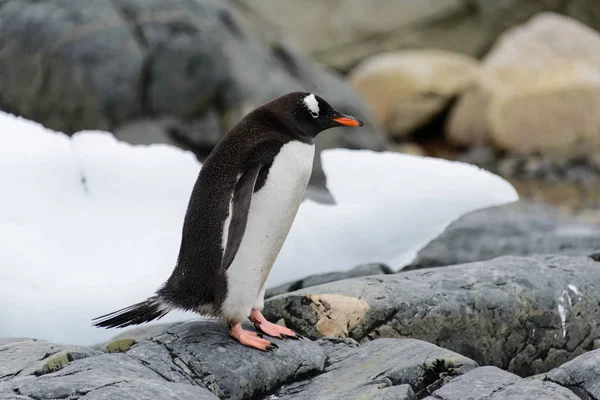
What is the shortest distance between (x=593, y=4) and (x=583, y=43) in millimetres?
2263

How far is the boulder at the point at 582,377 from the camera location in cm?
241

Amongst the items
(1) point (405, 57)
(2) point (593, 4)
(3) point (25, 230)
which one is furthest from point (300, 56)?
(2) point (593, 4)

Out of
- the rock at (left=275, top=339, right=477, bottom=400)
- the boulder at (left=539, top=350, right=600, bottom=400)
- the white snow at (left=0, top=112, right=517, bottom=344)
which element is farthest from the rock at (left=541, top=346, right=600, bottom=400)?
the white snow at (left=0, top=112, right=517, bottom=344)

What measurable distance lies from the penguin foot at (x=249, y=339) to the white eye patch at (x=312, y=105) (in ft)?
2.54

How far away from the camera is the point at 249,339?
2773mm

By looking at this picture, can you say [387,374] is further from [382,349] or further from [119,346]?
[119,346]

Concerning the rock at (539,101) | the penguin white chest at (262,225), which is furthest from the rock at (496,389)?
the rock at (539,101)

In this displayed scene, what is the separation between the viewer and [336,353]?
2848 millimetres

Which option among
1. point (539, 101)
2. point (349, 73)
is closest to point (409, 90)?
point (539, 101)

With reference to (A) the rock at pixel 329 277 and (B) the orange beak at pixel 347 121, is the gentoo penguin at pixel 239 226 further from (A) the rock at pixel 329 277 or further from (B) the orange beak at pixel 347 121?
(A) the rock at pixel 329 277

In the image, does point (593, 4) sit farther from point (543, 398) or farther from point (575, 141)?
point (543, 398)

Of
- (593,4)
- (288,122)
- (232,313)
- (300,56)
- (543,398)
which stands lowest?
(543,398)

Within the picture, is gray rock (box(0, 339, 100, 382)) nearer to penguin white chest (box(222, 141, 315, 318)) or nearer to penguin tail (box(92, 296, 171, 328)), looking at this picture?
penguin tail (box(92, 296, 171, 328))

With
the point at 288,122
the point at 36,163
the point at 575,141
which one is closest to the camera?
the point at 288,122
